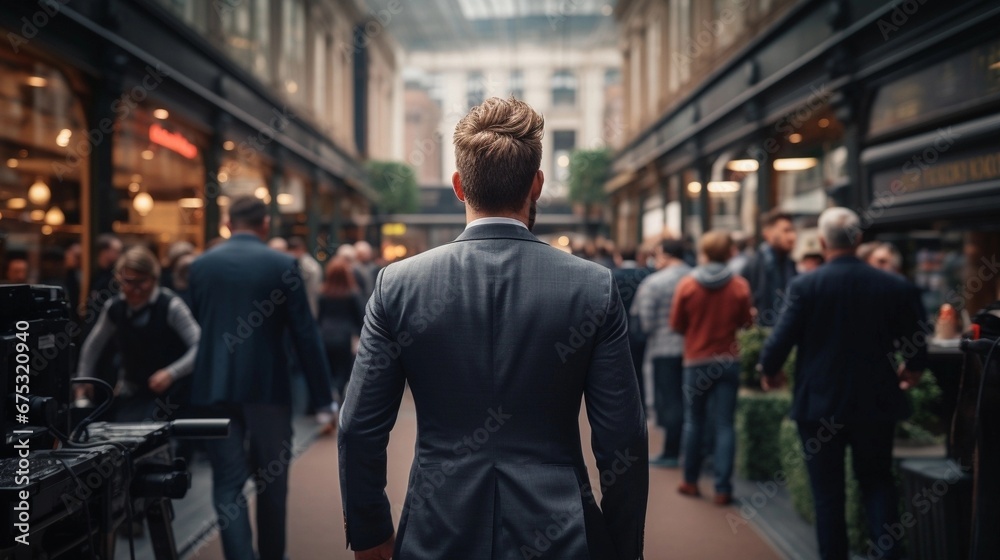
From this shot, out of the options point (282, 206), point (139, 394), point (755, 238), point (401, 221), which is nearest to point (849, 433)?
point (139, 394)

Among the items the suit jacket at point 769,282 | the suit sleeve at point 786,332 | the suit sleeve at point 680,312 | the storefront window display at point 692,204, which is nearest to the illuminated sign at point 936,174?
the suit jacket at point 769,282

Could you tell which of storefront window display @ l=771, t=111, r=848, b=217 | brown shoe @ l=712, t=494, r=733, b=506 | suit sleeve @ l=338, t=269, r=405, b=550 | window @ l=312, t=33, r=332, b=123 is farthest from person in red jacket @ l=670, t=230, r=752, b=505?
window @ l=312, t=33, r=332, b=123

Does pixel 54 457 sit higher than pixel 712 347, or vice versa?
pixel 54 457

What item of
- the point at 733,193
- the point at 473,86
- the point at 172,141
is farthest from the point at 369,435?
the point at 473,86

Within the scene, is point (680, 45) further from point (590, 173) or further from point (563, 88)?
point (563, 88)

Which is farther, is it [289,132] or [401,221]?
[401,221]

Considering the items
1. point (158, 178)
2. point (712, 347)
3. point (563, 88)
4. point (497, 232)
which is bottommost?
point (712, 347)

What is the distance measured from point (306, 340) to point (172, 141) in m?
8.59

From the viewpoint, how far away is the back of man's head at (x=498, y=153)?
1.99 m

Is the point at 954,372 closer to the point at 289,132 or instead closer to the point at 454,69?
the point at 289,132

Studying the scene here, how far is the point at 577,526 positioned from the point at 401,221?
27681mm

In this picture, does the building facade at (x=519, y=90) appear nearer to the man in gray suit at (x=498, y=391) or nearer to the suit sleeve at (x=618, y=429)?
the man in gray suit at (x=498, y=391)

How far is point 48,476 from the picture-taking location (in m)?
2.04

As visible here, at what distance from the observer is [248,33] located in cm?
1534
